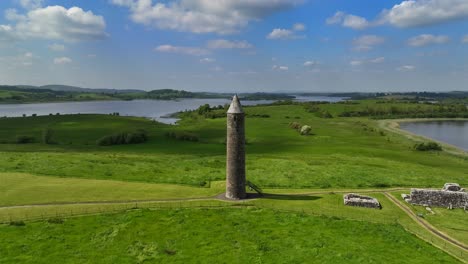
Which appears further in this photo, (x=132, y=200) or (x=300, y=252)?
(x=132, y=200)

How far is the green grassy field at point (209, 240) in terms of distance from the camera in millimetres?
24766

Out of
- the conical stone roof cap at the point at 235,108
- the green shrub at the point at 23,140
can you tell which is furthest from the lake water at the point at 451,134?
the green shrub at the point at 23,140

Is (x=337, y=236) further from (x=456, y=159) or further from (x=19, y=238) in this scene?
(x=456, y=159)

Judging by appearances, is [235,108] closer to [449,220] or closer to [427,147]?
[449,220]

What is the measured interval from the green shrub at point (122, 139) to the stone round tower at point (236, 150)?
5523cm

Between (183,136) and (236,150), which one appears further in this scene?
(183,136)

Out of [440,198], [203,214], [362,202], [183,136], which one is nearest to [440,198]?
[440,198]

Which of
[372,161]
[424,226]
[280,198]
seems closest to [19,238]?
[280,198]

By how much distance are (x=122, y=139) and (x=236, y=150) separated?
57.2 metres

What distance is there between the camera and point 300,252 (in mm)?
25609

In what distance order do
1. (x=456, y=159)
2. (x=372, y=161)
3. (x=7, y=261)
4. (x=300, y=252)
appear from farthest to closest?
1. (x=456, y=159)
2. (x=372, y=161)
3. (x=300, y=252)
4. (x=7, y=261)

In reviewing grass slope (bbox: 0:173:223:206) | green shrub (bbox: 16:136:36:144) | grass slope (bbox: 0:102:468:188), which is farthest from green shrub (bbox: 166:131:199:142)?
grass slope (bbox: 0:173:223:206)

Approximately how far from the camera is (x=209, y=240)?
2748 cm

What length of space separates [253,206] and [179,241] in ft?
29.5
